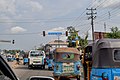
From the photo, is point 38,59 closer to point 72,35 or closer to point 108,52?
point 108,52

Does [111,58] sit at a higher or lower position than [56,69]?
higher

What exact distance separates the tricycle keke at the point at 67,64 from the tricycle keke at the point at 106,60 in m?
9.54

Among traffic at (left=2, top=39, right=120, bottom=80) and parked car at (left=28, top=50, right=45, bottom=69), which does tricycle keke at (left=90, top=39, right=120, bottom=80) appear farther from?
parked car at (left=28, top=50, right=45, bottom=69)

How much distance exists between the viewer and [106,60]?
10914 mm

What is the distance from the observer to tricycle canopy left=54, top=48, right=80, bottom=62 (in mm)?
21992

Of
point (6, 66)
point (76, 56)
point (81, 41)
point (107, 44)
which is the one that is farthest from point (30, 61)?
point (81, 41)

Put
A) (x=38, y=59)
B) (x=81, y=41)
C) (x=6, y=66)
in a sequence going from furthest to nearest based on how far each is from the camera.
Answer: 1. (x=81, y=41)
2. (x=38, y=59)
3. (x=6, y=66)

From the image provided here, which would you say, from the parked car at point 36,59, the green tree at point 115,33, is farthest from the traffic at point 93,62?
the green tree at point 115,33

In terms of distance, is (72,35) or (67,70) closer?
(67,70)

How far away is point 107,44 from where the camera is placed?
37.0 feet

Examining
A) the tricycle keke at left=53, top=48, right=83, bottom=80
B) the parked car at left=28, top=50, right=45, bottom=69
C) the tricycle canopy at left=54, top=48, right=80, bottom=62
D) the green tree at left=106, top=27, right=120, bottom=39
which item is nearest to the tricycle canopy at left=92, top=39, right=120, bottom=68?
the tricycle keke at left=53, top=48, right=83, bottom=80

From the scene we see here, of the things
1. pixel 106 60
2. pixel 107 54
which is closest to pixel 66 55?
pixel 107 54

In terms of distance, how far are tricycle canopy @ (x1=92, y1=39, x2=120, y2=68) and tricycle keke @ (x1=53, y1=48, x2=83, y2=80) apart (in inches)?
379

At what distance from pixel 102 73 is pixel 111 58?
630 millimetres
